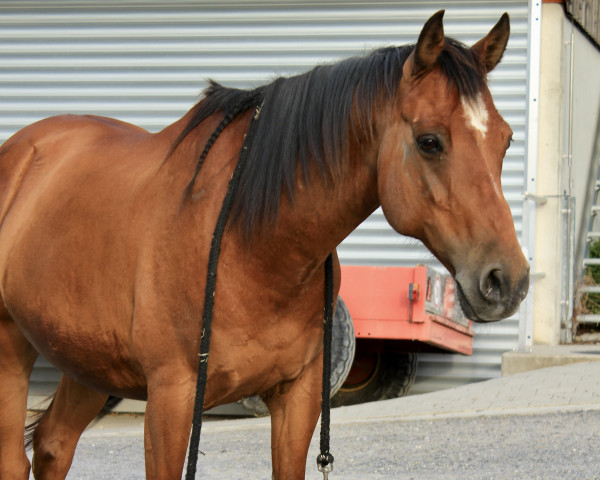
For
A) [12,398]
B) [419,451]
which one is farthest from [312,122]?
[419,451]

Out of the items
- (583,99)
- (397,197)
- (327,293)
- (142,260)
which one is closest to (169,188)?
(142,260)

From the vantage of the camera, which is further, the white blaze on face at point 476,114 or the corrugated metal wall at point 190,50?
the corrugated metal wall at point 190,50

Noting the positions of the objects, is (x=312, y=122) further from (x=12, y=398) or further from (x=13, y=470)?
(x=13, y=470)

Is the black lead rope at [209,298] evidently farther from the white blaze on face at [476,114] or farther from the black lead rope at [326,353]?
the white blaze on face at [476,114]

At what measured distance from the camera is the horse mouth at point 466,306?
2.41m

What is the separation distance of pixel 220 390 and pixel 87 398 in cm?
122

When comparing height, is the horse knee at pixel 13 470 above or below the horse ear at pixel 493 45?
below

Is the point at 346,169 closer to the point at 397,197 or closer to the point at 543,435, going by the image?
the point at 397,197

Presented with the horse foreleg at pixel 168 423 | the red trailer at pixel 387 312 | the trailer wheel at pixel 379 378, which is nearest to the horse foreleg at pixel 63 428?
the horse foreleg at pixel 168 423

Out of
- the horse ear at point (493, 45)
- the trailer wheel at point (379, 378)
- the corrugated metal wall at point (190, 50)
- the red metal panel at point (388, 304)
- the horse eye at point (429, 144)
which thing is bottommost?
the trailer wheel at point (379, 378)

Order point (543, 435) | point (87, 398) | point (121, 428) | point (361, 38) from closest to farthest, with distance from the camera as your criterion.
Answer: point (87, 398) < point (543, 435) < point (121, 428) < point (361, 38)

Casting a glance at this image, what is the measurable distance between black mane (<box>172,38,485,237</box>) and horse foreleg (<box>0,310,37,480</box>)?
52.5 inches

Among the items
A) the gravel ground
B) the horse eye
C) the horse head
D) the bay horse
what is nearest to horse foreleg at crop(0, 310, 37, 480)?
the bay horse

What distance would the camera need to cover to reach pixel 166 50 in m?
9.28
